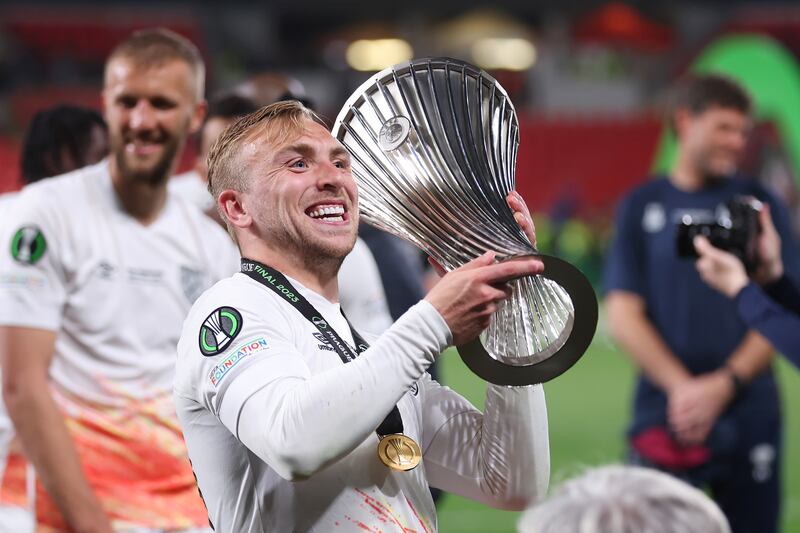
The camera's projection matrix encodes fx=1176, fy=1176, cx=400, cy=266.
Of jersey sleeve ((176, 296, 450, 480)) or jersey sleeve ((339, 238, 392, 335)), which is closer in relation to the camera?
jersey sleeve ((176, 296, 450, 480))

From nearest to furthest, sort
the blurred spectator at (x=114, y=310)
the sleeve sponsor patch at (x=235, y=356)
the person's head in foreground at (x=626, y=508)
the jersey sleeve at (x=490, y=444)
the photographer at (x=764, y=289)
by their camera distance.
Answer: the person's head in foreground at (x=626, y=508) < the sleeve sponsor patch at (x=235, y=356) < the jersey sleeve at (x=490, y=444) < the blurred spectator at (x=114, y=310) < the photographer at (x=764, y=289)

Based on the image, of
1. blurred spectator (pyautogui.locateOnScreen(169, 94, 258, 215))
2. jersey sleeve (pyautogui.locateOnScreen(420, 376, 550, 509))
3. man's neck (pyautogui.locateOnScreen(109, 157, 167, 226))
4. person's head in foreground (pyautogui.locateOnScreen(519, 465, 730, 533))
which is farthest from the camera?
blurred spectator (pyautogui.locateOnScreen(169, 94, 258, 215))

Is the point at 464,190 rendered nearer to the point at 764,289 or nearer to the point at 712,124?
the point at 764,289

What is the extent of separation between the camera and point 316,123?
2.14 metres

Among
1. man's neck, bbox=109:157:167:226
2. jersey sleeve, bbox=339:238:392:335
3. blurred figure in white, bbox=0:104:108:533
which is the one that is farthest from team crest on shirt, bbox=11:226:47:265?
jersey sleeve, bbox=339:238:392:335

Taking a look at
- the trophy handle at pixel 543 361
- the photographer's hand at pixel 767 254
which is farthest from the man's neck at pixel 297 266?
the photographer's hand at pixel 767 254

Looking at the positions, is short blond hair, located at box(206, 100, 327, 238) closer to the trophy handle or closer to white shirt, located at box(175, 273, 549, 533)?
white shirt, located at box(175, 273, 549, 533)

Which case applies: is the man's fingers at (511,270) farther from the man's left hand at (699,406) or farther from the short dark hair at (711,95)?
the short dark hair at (711,95)

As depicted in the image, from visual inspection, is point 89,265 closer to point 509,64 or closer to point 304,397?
point 304,397

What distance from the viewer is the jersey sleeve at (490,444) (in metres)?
2.14

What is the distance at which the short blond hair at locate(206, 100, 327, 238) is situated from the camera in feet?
6.89

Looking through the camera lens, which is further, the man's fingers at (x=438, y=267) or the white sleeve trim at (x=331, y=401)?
the man's fingers at (x=438, y=267)

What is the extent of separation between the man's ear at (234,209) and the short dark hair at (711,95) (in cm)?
296

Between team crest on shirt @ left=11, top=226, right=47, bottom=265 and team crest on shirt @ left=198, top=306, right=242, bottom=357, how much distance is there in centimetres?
120
